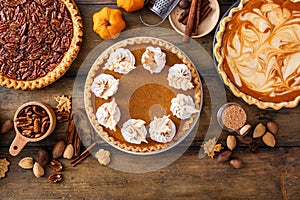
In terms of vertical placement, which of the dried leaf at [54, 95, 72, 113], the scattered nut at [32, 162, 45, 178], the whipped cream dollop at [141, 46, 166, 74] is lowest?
the scattered nut at [32, 162, 45, 178]

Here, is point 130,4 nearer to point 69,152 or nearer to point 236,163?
point 69,152

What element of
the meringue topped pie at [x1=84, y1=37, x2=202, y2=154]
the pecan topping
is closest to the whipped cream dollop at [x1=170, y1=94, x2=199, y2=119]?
the meringue topped pie at [x1=84, y1=37, x2=202, y2=154]

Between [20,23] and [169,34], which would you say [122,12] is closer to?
[169,34]

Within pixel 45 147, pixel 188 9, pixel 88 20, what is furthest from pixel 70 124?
pixel 188 9

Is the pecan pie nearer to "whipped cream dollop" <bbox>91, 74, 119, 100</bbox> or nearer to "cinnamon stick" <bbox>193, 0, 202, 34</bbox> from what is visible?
"whipped cream dollop" <bbox>91, 74, 119, 100</bbox>

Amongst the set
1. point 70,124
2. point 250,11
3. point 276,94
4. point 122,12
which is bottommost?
point 70,124

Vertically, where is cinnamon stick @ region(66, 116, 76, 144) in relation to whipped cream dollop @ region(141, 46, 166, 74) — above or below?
below

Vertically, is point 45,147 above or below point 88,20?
below

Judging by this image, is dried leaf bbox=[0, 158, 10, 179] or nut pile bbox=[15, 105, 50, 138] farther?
dried leaf bbox=[0, 158, 10, 179]
